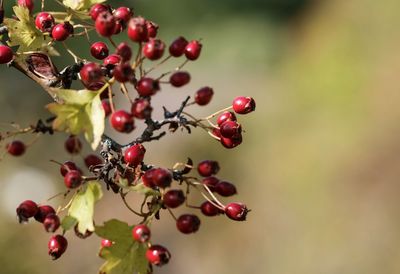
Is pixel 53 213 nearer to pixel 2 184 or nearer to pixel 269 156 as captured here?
pixel 2 184

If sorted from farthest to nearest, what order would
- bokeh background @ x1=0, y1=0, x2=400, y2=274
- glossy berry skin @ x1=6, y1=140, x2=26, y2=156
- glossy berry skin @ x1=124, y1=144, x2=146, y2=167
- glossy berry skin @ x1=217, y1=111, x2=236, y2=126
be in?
bokeh background @ x1=0, y1=0, x2=400, y2=274, glossy berry skin @ x1=6, y1=140, x2=26, y2=156, glossy berry skin @ x1=217, y1=111, x2=236, y2=126, glossy berry skin @ x1=124, y1=144, x2=146, y2=167

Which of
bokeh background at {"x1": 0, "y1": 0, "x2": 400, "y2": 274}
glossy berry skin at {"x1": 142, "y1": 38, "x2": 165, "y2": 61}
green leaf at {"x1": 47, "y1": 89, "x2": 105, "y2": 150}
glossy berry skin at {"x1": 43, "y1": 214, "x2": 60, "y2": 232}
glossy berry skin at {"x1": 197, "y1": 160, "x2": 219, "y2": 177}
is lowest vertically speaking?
bokeh background at {"x1": 0, "y1": 0, "x2": 400, "y2": 274}

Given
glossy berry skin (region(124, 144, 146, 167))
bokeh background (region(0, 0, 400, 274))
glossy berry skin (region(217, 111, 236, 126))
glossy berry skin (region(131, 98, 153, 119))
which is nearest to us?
glossy berry skin (region(131, 98, 153, 119))

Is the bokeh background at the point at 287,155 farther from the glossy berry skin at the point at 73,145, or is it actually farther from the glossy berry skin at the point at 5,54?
the glossy berry skin at the point at 5,54

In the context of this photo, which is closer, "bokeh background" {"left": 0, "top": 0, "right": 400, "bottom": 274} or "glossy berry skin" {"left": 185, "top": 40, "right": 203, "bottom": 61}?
"glossy berry skin" {"left": 185, "top": 40, "right": 203, "bottom": 61}

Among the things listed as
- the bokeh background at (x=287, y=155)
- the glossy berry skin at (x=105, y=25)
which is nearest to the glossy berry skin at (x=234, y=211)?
the glossy berry skin at (x=105, y=25)

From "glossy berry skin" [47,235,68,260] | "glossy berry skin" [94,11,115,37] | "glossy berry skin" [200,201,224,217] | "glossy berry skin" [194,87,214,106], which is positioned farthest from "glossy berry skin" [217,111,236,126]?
"glossy berry skin" [47,235,68,260]

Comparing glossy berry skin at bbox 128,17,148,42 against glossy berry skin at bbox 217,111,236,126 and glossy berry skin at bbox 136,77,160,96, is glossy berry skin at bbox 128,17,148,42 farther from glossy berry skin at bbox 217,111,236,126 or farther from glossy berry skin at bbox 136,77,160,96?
glossy berry skin at bbox 217,111,236,126
